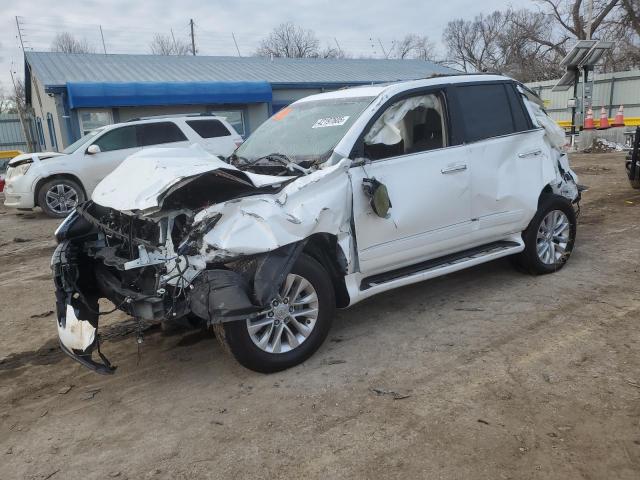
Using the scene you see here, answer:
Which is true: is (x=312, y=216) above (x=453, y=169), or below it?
below

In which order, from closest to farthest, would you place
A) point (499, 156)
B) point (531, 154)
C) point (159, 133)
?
1. point (499, 156)
2. point (531, 154)
3. point (159, 133)

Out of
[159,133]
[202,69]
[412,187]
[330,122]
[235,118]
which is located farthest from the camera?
[202,69]

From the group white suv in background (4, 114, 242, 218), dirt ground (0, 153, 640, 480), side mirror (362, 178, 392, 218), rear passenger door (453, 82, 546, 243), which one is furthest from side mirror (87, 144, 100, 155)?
side mirror (362, 178, 392, 218)

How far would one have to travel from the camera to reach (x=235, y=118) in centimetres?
1995

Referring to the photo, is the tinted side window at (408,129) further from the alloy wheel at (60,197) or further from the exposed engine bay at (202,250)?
the alloy wheel at (60,197)

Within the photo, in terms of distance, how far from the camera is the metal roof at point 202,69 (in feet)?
60.1

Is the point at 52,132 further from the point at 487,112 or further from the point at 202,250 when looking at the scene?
the point at 202,250

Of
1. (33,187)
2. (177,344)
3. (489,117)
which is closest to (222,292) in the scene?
(177,344)

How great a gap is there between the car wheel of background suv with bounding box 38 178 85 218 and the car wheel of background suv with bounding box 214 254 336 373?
868 cm

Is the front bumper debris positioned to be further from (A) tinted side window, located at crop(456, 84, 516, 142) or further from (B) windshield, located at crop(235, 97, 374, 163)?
(A) tinted side window, located at crop(456, 84, 516, 142)

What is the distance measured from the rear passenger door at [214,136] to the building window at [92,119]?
716 centimetres

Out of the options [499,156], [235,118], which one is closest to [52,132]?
[235,118]

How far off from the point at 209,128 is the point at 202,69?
10.3 meters

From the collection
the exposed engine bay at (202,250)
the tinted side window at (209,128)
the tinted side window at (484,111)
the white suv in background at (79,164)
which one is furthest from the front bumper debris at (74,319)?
the tinted side window at (209,128)
